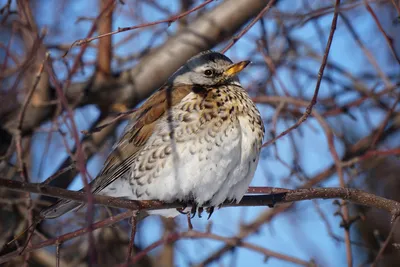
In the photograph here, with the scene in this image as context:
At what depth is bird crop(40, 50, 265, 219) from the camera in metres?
3.24

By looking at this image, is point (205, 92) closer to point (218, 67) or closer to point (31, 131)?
point (218, 67)

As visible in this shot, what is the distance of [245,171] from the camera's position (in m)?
3.32

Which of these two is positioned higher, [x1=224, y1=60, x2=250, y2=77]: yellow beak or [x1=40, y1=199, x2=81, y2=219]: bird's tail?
[x1=224, y1=60, x2=250, y2=77]: yellow beak

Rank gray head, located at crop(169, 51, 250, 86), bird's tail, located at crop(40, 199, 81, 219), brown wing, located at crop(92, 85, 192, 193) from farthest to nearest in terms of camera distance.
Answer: gray head, located at crop(169, 51, 250, 86), brown wing, located at crop(92, 85, 192, 193), bird's tail, located at crop(40, 199, 81, 219)

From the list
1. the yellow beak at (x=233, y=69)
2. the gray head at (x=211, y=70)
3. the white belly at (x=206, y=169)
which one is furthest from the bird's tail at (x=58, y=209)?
the yellow beak at (x=233, y=69)

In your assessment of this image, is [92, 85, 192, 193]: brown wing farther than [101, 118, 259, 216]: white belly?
Yes

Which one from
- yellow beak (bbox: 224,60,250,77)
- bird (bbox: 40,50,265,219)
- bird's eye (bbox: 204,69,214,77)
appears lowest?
bird (bbox: 40,50,265,219)

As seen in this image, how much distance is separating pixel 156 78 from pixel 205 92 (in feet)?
3.78

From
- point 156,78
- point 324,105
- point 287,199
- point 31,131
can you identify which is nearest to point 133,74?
point 156,78

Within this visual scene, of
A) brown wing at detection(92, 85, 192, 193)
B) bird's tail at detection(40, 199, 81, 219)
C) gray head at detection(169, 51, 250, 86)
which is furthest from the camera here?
gray head at detection(169, 51, 250, 86)

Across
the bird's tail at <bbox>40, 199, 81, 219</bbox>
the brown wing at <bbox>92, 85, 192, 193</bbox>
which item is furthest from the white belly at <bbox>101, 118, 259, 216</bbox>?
the bird's tail at <bbox>40, 199, 81, 219</bbox>

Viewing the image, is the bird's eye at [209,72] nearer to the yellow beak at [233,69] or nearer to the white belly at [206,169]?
the yellow beak at [233,69]

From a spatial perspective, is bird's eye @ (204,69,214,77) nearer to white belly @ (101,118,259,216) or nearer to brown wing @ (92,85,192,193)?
brown wing @ (92,85,192,193)

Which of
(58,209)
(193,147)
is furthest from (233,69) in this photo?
(58,209)
